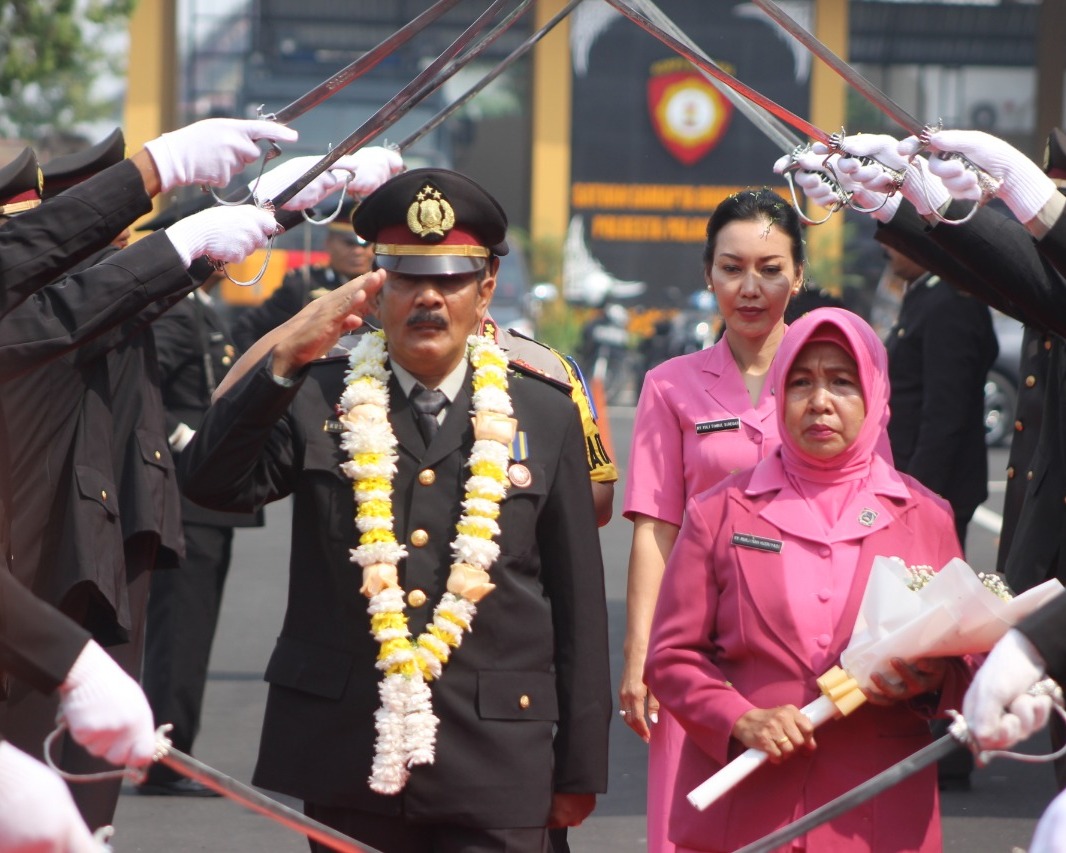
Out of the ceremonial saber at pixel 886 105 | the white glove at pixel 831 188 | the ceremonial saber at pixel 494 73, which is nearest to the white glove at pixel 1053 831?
the ceremonial saber at pixel 886 105

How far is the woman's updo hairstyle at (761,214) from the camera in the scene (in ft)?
17.4

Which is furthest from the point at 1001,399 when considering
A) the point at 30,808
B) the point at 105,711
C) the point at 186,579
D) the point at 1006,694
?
the point at 30,808

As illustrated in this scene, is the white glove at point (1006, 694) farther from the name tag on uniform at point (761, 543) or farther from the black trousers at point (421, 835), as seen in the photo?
the black trousers at point (421, 835)

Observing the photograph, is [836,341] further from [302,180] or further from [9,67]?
[9,67]

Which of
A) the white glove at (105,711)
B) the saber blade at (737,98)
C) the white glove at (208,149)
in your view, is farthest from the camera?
the saber blade at (737,98)

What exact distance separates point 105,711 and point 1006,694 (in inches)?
63.0

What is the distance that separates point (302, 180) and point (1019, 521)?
2.37 m

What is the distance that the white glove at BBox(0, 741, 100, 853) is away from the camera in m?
3.01

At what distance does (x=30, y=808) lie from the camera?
9.91 feet

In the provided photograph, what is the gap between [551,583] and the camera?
422 cm

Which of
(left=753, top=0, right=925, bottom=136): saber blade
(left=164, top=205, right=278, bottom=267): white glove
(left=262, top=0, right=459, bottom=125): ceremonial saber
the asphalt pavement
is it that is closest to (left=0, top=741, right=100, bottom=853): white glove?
(left=164, top=205, right=278, bottom=267): white glove

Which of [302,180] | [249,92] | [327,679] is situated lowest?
[327,679]

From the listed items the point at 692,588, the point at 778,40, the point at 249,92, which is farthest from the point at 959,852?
the point at 778,40

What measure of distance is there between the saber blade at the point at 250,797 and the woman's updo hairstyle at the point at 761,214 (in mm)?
2340
